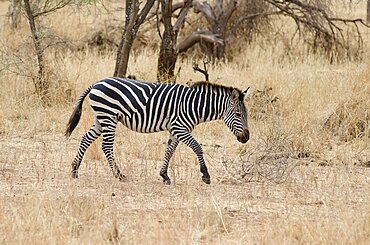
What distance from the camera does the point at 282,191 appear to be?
842 centimetres

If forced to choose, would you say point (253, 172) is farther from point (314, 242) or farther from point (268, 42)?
point (268, 42)

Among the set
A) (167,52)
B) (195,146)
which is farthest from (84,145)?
(167,52)

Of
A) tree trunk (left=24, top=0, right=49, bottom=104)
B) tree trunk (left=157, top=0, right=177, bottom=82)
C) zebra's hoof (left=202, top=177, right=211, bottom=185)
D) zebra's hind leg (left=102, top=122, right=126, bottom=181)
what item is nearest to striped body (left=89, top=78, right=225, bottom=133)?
zebra's hind leg (left=102, top=122, right=126, bottom=181)

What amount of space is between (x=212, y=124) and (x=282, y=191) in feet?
11.5

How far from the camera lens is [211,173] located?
30.6ft

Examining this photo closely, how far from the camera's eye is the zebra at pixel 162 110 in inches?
339

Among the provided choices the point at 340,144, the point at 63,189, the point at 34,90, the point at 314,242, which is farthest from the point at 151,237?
the point at 34,90

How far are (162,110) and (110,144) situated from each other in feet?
2.18

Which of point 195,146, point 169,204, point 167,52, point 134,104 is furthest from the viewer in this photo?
point 167,52

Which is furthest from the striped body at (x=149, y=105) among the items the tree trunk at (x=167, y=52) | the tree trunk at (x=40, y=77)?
the tree trunk at (x=167, y=52)

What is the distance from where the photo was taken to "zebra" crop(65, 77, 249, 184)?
8.61m

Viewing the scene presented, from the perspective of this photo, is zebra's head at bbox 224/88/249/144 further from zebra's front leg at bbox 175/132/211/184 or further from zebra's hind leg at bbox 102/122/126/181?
zebra's hind leg at bbox 102/122/126/181

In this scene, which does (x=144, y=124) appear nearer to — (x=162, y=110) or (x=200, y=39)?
(x=162, y=110)

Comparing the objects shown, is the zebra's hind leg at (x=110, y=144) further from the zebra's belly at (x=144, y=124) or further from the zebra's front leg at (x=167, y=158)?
the zebra's front leg at (x=167, y=158)
